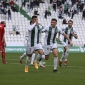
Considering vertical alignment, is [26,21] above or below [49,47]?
below

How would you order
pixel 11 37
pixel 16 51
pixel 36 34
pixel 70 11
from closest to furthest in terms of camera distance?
pixel 36 34 → pixel 16 51 → pixel 11 37 → pixel 70 11

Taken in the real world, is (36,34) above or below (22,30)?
above

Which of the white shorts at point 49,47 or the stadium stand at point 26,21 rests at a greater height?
the white shorts at point 49,47

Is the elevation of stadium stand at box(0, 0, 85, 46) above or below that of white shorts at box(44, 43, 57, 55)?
below

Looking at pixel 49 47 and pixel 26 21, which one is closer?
pixel 49 47

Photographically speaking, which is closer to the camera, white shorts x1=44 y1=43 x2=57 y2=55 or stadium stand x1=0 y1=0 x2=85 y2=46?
white shorts x1=44 y1=43 x2=57 y2=55

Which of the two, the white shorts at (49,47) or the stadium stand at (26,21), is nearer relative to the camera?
the white shorts at (49,47)

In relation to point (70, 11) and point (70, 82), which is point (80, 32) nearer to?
point (70, 11)

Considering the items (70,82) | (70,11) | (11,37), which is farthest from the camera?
(70,11)

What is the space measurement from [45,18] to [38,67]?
27.7 meters

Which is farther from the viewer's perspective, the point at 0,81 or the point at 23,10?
the point at 23,10

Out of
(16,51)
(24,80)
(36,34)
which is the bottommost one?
(16,51)

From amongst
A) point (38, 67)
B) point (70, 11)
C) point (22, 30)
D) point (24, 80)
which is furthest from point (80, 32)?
point (24, 80)

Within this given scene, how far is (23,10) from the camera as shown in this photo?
47.6 meters
